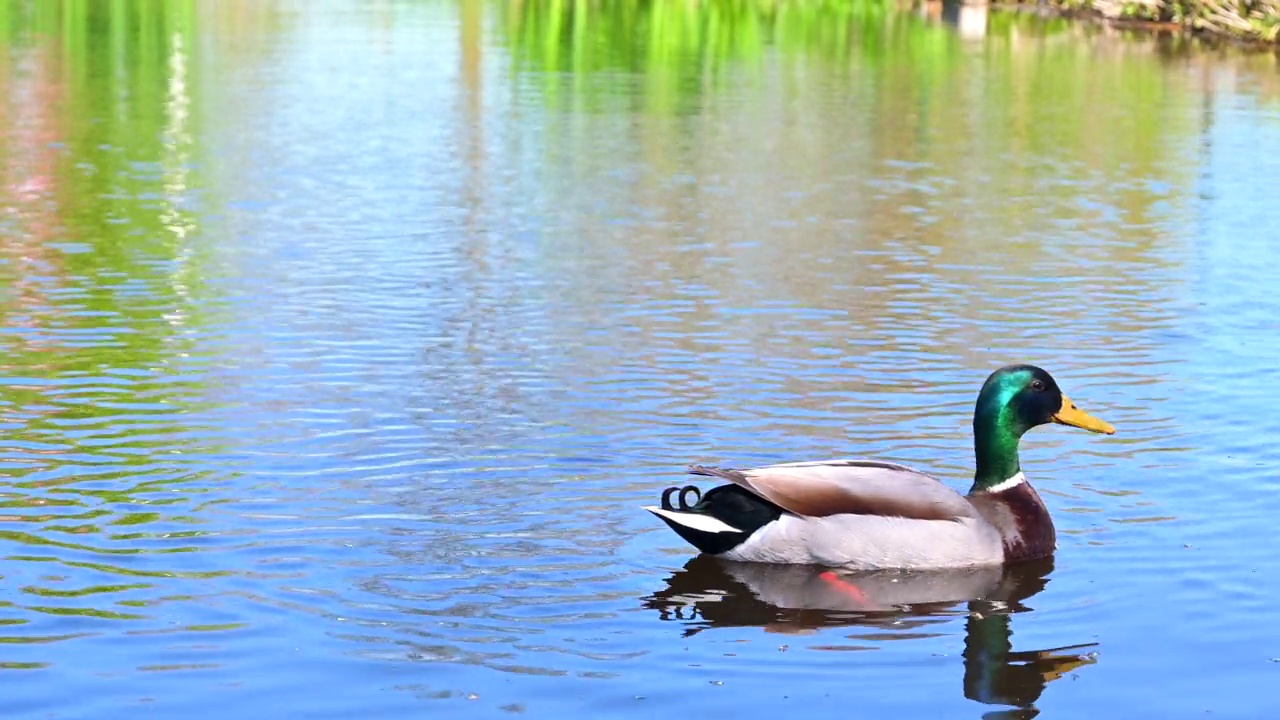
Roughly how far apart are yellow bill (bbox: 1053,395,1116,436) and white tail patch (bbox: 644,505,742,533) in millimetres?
1962

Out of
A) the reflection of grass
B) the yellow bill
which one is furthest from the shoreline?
the yellow bill

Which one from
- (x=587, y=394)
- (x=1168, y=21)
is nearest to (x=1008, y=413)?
(x=587, y=394)

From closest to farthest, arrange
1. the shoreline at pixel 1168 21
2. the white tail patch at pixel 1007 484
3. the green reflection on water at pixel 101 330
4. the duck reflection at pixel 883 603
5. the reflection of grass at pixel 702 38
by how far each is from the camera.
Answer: the duck reflection at pixel 883 603, the green reflection on water at pixel 101 330, the white tail patch at pixel 1007 484, the reflection of grass at pixel 702 38, the shoreline at pixel 1168 21

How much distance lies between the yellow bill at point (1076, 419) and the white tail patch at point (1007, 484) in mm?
434

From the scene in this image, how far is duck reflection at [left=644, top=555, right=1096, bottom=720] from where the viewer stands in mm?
8727

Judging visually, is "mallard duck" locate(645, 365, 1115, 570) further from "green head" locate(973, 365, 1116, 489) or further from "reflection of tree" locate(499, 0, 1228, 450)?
"reflection of tree" locate(499, 0, 1228, 450)

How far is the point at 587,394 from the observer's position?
13.5 meters

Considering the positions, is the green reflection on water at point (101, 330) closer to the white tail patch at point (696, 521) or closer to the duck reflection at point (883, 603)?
the white tail patch at point (696, 521)

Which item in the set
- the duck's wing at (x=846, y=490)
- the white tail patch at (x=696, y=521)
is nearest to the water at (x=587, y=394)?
the white tail patch at (x=696, y=521)

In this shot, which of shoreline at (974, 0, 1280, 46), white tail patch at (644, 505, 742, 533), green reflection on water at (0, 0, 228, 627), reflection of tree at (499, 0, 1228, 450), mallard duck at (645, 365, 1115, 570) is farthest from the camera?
shoreline at (974, 0, 1280, 46)

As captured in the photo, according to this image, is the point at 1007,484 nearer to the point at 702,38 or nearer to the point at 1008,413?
the point at 1008,413

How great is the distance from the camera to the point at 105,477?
1116cm

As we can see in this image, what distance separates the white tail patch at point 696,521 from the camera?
379 inches

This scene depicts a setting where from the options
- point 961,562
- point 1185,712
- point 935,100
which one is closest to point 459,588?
point 961,562
